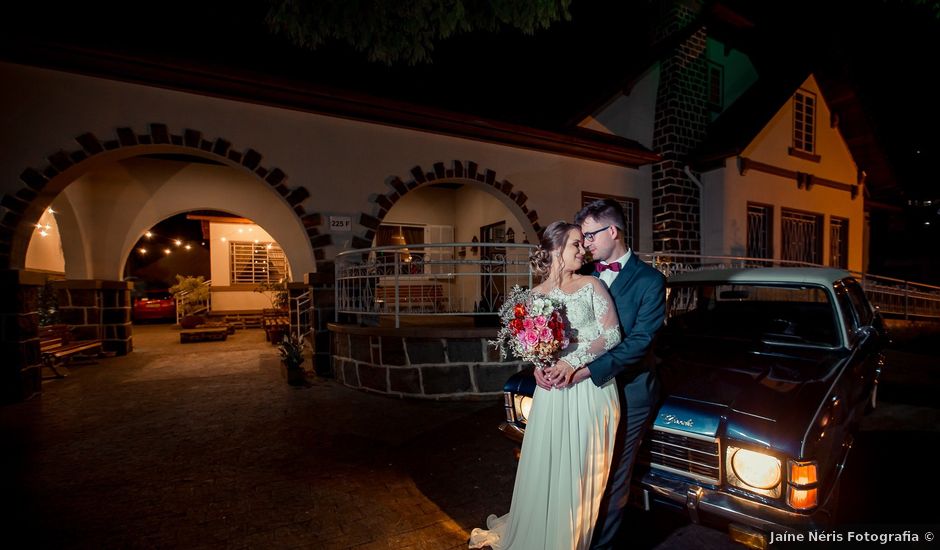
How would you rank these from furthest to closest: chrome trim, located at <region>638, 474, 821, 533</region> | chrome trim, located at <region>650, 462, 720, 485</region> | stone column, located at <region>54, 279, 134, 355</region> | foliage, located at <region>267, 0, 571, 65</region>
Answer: stone column, located at <region>54, 279, 134, 355</region>, foliage, located at <region>267, 0, 571, 65</region>, chrome trim, located at <region>650, 462, 720, 485</region>, chrome trim, located at <region>638, 474, 821, 533</region>

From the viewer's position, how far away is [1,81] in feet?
17.7

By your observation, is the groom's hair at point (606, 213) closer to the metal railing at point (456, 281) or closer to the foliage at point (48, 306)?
the metal railing at point (456, 281)

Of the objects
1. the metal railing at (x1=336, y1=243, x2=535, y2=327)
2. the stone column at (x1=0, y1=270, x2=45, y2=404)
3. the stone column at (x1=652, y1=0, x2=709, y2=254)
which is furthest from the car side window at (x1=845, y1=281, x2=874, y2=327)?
the stone column at (x1=0, y1=270, x2=45, y2=404)

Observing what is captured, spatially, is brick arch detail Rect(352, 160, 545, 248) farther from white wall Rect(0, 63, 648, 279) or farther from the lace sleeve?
the lace sleeve

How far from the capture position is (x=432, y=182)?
7996 millimetres

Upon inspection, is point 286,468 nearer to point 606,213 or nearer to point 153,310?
point 606,213

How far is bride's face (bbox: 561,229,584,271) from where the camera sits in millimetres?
2229

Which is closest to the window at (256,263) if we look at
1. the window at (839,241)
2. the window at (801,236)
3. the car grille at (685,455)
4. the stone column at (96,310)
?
the stone column at (96,310)

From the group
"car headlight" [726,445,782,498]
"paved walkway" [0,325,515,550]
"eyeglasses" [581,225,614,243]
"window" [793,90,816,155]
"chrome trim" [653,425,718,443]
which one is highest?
"window" [793,90,816,155]

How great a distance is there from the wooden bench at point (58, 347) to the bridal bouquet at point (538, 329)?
313 inches

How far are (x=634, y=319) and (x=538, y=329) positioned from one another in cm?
65

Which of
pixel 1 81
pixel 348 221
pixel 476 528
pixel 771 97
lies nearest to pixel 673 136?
pixel 771 97

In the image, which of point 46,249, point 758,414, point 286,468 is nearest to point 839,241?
point 758,414

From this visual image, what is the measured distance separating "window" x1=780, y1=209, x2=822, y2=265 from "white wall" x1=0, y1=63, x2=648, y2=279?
435 cm
